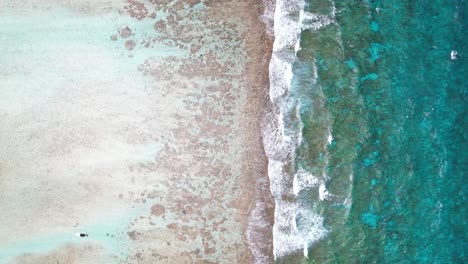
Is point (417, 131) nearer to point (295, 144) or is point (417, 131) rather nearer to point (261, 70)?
point (295, 144)

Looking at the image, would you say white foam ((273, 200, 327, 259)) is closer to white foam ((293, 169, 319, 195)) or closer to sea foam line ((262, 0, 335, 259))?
sea foam line ((262, 0, 335, 259))

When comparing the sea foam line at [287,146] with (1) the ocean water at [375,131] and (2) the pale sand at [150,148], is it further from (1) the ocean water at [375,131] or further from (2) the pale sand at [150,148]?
(2) the pale sand at [150,148]

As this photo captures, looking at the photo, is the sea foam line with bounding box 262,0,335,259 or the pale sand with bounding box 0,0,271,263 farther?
the pale sand with bounding box 0,0,271,263

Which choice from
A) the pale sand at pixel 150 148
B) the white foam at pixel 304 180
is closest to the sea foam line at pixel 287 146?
the white foam at pixel 304 180

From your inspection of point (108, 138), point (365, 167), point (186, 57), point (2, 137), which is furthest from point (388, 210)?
point (2, 137)

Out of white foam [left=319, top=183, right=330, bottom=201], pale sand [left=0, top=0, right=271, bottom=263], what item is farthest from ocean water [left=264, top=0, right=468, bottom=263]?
pale sand [left=0, top=0, right=271, bottom=263]

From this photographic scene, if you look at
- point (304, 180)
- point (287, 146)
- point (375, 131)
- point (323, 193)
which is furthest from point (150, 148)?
point (375, 131)
